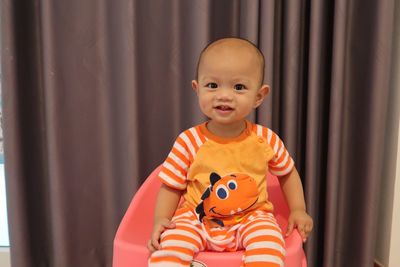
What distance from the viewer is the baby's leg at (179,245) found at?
902 mm

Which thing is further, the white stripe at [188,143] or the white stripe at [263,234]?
the white stripe at [188,143]

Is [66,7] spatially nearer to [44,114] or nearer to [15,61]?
[15,61]

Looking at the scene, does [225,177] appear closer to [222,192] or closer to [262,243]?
[222,192]

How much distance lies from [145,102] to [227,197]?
618mm

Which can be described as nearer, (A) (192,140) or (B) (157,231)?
(B) (157,231)

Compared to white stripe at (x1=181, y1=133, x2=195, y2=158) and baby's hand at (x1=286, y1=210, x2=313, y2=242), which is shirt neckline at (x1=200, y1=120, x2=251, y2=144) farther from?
baby's hand at (x1=286, y1=210, x2=313, y2=242)

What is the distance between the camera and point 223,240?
100cm

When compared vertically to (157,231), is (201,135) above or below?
above

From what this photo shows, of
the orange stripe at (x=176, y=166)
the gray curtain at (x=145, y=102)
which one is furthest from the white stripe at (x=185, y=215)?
the gray curtain at (x=145, y=102)

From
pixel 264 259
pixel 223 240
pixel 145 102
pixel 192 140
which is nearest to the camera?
pixel 264 259

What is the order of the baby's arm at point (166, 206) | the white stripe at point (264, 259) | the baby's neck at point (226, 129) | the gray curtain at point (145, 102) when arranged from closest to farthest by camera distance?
the white stripe at point (264, 259)
the baby's arm at point (166, 206)
the baby's neck at point (226, 129)
the gray curtain at point (145, 102)

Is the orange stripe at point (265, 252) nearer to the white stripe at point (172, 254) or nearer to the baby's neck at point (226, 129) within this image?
the white stripe at point (172, 254)

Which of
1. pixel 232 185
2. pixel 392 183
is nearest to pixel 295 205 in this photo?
pixel 232 185

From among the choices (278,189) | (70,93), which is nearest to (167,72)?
(70,93)
